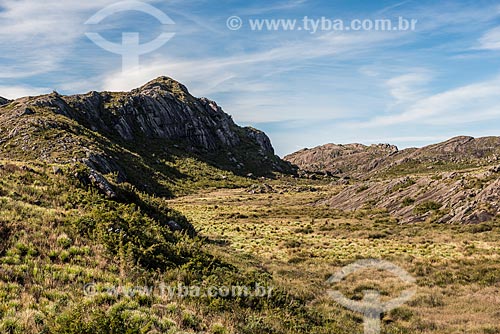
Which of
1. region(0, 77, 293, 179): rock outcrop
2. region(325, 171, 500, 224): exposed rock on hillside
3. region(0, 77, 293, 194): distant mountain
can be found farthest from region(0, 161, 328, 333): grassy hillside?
region(0, 77, 293, 179): rock outcrop

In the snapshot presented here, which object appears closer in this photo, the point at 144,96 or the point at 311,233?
the point at 311,233

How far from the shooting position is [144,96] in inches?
5522

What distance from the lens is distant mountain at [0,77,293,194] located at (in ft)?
232

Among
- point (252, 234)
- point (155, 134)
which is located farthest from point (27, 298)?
point (155, 134)

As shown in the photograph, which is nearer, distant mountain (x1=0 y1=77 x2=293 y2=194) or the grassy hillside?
the grassy hillside

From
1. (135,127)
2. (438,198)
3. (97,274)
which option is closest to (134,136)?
(135,127)

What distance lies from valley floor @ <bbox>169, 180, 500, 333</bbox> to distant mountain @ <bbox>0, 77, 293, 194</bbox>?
118 ft

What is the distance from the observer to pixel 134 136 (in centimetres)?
12231

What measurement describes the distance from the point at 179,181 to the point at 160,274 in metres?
88.7

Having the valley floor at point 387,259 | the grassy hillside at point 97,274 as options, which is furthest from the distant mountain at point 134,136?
the grassy hillside at point 97,274

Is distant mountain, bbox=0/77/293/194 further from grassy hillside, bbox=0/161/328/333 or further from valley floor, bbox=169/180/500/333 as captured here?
grassy hillside, bbox=0/161/328/333

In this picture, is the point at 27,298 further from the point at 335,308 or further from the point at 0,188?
the point at 335,308

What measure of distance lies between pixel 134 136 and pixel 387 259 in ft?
372

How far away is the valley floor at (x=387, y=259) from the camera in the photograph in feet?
47.8
